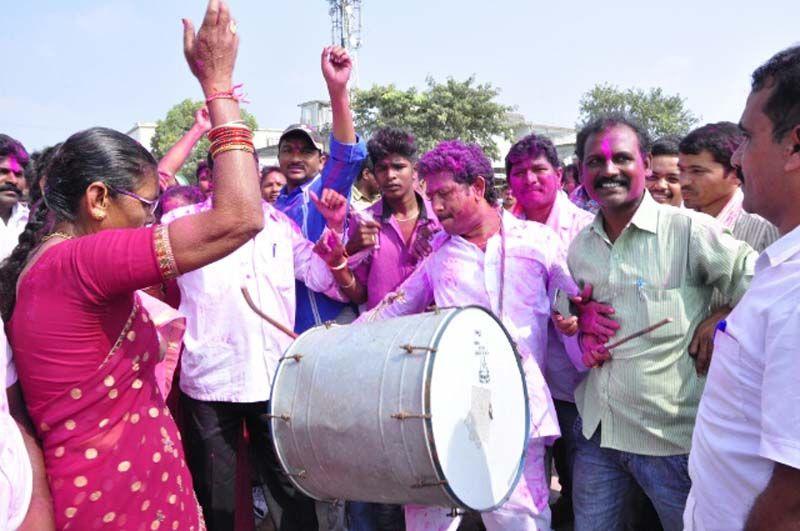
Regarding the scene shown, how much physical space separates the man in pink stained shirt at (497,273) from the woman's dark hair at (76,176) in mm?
1620

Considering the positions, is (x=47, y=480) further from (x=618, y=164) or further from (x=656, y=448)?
(x=618, y=164)

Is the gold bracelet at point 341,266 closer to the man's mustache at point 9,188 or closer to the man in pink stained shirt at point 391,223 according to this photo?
the man in pink stained shirt at point 391,223

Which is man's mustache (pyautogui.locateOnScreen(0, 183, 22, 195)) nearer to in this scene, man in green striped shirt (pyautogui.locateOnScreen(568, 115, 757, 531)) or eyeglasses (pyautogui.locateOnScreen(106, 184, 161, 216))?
eyeglasses (pyautogui.locateOnScreen(106, 184, 161, 216))

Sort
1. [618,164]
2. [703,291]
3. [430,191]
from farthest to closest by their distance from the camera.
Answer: [430,191] → [618,164] → [703,291]

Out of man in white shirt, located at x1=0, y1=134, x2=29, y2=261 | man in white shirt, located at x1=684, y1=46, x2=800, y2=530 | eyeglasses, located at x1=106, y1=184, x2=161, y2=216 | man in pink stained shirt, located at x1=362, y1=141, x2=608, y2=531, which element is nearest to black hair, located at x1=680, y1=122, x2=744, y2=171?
man in pink stained shirt, located at x1=362, y1=141, x2=608, y2=531

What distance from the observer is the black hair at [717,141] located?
3609 mm

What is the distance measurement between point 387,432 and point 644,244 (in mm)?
1335

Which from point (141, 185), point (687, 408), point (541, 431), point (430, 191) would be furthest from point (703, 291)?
point (141, 185)

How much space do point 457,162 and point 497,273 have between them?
0.58 m

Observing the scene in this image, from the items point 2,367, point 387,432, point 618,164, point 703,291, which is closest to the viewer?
point 2,367

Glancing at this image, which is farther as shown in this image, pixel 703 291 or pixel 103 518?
pixel 703 291

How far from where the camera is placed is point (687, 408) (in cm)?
267

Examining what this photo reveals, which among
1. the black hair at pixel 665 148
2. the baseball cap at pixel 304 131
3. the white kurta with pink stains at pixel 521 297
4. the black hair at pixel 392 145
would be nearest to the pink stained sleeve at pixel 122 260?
the white kurta with pink stains at pixel 521 297

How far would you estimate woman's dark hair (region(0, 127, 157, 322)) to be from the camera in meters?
1.97
